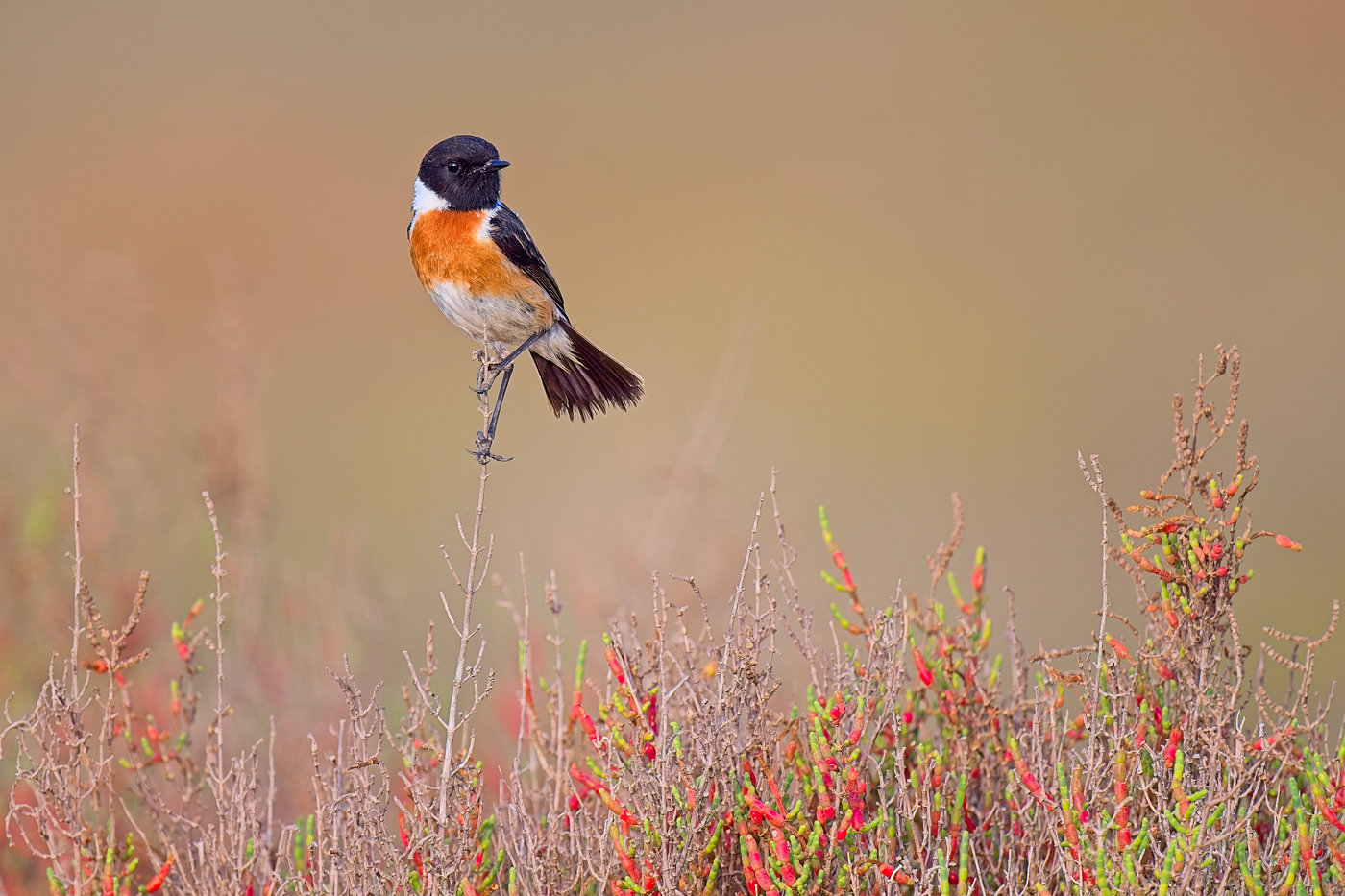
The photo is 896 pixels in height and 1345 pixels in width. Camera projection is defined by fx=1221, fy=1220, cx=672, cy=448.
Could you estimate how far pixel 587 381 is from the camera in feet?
15.4

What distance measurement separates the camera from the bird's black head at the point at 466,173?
4426 mm

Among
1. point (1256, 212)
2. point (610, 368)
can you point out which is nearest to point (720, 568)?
point (610, 368)

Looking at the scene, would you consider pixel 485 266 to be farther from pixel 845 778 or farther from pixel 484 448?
pixel 845 778

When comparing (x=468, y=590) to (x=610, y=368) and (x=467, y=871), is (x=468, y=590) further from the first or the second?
(x=610, y=368)

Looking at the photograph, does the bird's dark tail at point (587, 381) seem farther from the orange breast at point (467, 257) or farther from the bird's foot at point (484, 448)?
the bird's foot at point (484, 448)

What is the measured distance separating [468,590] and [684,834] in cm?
80

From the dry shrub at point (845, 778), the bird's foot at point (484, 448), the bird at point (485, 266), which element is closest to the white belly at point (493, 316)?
the bird at point (485, 266)

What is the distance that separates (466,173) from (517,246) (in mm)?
316

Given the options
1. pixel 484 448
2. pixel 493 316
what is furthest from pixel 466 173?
pixel 484 448

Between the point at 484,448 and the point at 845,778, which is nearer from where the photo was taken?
the point at 845,778

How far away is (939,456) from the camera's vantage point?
14.1 m

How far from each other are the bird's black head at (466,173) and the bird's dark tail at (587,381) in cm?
56

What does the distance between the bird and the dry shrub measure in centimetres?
140

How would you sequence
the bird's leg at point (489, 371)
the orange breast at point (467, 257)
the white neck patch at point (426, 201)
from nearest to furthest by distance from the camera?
the bird's leg at point (489, 371)
the orange breast at point (467, 257)
the white neck patch at point (426, 201)
